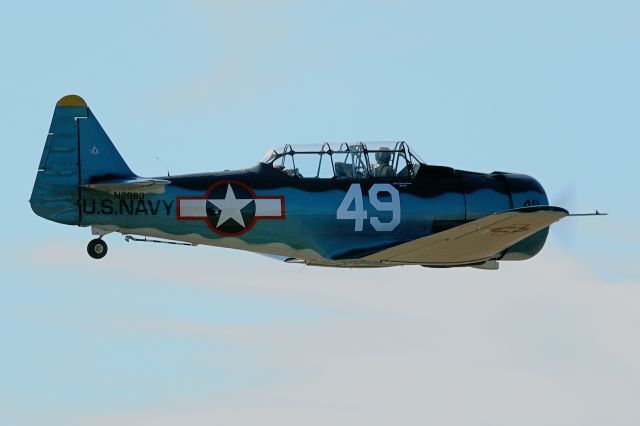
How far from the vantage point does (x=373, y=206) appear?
26.0 m

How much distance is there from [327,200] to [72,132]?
3.60m

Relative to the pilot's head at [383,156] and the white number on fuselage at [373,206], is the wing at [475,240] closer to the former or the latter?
the white number on fuselage at [373,206]

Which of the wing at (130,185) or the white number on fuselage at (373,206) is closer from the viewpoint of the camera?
the wing at (130,185)

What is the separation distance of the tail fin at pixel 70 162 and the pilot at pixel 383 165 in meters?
3.58

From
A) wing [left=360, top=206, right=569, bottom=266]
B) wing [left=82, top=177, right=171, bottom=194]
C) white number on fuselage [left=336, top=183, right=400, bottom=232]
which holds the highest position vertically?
wing [left=82, top=177, right=171, bottom=194]

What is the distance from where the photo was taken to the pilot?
26234 millimetres

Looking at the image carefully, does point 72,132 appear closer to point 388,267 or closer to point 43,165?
point 43,165

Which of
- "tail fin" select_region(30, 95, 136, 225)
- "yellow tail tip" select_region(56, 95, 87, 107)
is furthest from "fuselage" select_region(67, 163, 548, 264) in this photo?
"yellow tail tip" select_region(56, 95, 87, 107)

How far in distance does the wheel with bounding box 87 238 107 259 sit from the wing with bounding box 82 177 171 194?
70 centimetres

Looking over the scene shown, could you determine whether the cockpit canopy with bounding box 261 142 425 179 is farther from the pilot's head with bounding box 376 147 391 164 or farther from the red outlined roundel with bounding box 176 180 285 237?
the red outlined roundel with bounding box 176 180 285 237

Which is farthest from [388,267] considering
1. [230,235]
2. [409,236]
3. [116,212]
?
[116,212]

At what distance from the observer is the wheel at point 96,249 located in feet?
81.6

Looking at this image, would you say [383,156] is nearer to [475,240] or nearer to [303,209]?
[303,209]

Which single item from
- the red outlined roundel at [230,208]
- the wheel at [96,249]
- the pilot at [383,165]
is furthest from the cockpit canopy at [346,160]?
the wheel at [96,249]
